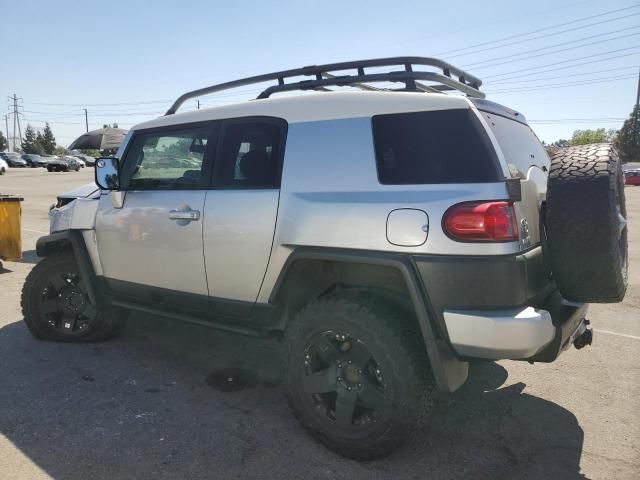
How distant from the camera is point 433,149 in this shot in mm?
2455

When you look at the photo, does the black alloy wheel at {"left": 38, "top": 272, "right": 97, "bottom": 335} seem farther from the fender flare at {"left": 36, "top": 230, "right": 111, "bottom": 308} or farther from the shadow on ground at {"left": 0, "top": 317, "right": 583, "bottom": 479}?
the fender flare at {"left": 36, "top": 230, "right": 111, "bottom": 308}

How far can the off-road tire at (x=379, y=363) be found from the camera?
2.50 m

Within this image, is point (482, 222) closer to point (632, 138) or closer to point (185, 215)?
point (185, 215)

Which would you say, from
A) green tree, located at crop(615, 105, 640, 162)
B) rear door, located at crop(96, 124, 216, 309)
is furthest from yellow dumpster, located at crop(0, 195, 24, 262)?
green tree, located at crop(615, 105, 640, 162)

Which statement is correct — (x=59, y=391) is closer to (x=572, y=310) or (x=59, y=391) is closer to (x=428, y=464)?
(x=428, y=464)

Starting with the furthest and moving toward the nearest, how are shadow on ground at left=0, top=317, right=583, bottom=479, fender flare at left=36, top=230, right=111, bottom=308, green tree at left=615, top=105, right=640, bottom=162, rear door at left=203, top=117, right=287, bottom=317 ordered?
1. green tree at left=615, top=105, right=640, bottom=162
2. fender flare at left=36, top=230, right=111, bottom=308
3. rear door at left=203, top=117, right=287, bottom=317
4. shadow on ground at left=0, top=317, right=583, bottom=479

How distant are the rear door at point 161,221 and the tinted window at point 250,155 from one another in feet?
0.42

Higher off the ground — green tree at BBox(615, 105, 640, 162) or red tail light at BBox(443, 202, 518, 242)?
green tree at BBox(615, 105, 640, 162)

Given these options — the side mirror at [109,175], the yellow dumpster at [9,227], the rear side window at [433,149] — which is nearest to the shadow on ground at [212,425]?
the side mirror at [109,175]

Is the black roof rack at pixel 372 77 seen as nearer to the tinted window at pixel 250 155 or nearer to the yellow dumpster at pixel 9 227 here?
the tinted window at pixel 250 155

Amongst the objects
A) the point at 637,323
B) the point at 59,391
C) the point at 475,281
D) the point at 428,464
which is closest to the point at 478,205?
the point at 475,281

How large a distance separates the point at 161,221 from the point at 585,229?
8.46 ft

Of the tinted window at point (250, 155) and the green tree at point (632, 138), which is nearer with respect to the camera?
the tinted window at point (250, 155)

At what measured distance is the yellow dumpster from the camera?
259 inches
